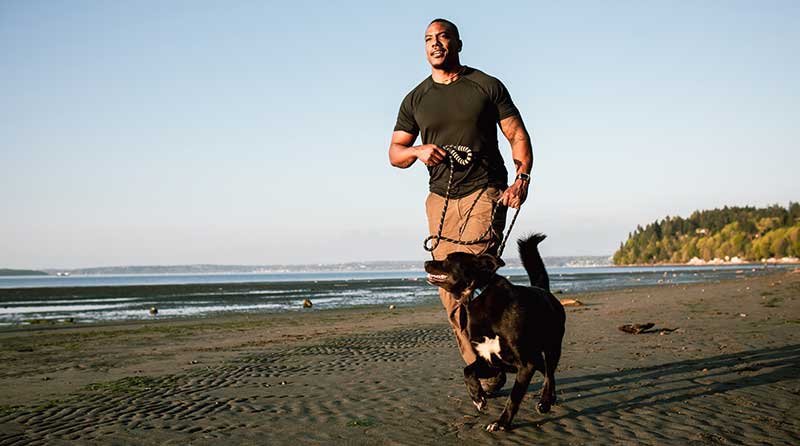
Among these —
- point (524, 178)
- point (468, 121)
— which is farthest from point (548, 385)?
point (468, 121)

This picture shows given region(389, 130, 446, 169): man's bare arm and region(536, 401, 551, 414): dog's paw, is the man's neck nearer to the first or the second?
region(389, 130, 446, 169): man's bare arm

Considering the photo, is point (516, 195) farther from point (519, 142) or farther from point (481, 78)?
point (481, 78)

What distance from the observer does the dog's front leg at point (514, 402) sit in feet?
14.4

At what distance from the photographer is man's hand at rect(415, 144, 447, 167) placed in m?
4.65

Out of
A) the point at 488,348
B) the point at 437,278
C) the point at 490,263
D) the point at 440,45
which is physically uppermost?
the point at 440,45

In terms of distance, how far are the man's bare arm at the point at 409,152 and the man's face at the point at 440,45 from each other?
0.65m

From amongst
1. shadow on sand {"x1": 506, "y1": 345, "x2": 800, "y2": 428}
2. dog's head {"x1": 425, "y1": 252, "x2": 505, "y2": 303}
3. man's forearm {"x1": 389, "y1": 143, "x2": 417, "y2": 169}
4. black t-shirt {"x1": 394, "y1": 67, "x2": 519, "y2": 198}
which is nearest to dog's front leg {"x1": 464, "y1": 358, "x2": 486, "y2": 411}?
shadow on sand {"x1": 506, "y1": 345, "x2": 800, "y2": 428}

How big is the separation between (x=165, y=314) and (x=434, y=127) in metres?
19.9

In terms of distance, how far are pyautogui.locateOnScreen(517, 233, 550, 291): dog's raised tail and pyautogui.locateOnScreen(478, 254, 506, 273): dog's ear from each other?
1258 millimetres

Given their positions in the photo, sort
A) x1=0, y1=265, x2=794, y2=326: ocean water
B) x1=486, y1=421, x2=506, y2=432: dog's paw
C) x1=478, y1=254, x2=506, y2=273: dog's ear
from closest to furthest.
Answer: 1. x1=486, y1=421, x2=506, y2=432: dog's paw
2. x1=478, y1=254, x2=506, y2=273: dog's ear
3. x1=0, y1=265, x2=794, y2=326: ocean water

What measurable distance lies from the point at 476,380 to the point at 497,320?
2.03ft

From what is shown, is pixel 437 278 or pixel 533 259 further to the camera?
pixel 533 259

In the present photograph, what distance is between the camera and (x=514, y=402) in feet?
14.4

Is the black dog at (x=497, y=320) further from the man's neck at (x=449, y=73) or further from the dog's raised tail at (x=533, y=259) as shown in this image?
the man's neck at (x=449, y=73)
